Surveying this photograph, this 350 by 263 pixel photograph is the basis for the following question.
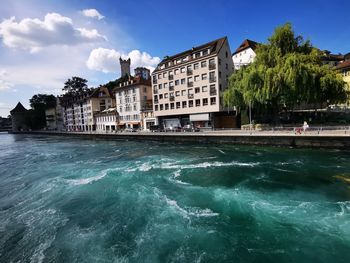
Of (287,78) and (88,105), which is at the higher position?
(88,105)

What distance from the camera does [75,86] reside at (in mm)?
105000

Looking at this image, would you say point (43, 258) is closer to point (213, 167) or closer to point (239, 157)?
point (213, 167)

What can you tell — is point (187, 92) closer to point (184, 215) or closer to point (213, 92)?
point (213, 92)

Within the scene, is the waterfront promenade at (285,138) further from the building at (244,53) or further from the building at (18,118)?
the building at (18,118)

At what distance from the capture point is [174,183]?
15531 millimetres

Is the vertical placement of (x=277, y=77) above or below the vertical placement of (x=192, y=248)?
above

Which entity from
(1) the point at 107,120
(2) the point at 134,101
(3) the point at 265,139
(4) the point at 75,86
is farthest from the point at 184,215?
(4) the point at 75,86

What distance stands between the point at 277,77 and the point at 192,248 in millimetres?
28489

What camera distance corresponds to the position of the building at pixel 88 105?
88.8 metres

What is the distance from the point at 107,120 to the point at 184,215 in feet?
247

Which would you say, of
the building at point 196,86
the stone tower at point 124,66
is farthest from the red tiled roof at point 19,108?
the building at point 196,86

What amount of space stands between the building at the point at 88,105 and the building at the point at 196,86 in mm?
38445

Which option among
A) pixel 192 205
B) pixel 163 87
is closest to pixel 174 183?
pixel 192 205

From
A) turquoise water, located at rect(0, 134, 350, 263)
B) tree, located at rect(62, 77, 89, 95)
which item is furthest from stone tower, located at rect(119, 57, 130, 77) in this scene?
turquoise water, located at rect(0, 134, 350, 263)
